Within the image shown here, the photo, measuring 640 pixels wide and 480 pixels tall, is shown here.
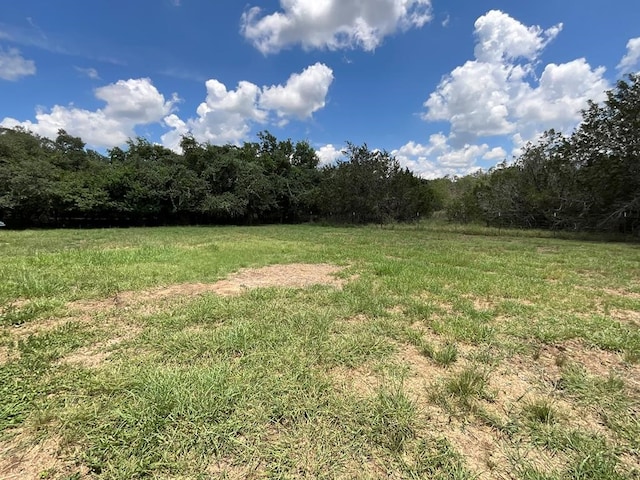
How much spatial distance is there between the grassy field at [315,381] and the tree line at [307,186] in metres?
14.0

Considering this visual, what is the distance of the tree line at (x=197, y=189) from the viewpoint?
1802cm

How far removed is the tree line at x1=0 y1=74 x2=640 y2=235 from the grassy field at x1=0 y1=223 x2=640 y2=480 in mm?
13966

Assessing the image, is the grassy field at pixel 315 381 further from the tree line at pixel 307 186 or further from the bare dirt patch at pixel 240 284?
the tree line at pixel 307 186

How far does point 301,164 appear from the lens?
29.7 metres

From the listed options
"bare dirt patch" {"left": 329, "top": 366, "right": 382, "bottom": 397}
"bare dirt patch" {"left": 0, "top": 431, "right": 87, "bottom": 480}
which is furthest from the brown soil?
"bare dirt patch" {"left": 329, "top": 366, "right": 382, "bottom": 397}

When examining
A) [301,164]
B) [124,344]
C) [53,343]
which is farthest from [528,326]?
[301,164]

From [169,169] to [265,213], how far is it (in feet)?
27.5

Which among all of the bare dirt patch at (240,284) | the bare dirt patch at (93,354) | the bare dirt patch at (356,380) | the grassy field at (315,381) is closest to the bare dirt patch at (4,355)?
the grassy field at (315,381)

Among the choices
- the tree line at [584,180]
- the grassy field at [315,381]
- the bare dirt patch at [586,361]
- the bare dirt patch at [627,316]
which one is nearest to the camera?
the grassy field at [315,381]

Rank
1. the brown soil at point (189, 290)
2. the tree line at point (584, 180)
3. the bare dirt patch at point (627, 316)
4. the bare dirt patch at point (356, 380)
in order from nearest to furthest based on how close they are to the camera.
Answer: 1. the bare dirt patch at point (356, 380)
2. the brown soil at point (189, 290)
3. the bare dirt patch at point (627, 316)
4. the tree line at point (584, 180)

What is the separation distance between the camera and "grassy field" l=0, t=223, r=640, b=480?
5.14 ft

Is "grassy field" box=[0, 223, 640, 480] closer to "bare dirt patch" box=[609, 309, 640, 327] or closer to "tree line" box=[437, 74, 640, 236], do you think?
"bare dirt patch" box=[609, 309, 640, 327]

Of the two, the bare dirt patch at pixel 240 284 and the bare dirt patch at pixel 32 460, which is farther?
the bare dirt patch at pixel 240 284

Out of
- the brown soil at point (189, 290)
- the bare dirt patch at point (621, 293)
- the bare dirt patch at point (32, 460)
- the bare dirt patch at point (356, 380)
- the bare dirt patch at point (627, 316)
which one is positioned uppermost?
the bare dirt patch at point (621, 293)
